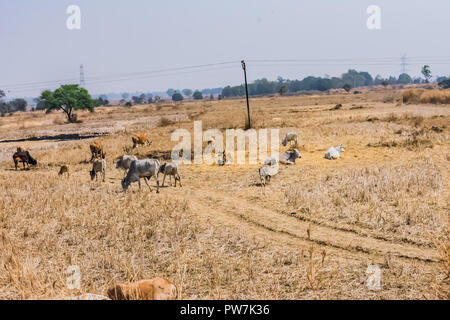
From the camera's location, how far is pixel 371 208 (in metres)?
11.2

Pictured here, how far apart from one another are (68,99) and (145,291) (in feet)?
215

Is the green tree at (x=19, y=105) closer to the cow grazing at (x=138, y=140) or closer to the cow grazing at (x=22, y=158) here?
the cow grazing at (x=138, y=140)

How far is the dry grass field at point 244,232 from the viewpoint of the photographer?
7277 mm

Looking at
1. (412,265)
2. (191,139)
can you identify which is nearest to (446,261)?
(412,265)

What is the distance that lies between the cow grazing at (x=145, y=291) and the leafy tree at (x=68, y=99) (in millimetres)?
61411

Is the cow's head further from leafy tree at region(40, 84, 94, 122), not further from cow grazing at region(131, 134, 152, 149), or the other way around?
leafy tree at region(40, 84, 94, 122)

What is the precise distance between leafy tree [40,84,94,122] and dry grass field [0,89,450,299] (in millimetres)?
51018

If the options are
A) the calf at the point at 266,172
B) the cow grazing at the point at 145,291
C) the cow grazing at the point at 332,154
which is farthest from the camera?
the cow grazing at the point at 332,154

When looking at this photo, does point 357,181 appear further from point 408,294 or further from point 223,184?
point 408,294

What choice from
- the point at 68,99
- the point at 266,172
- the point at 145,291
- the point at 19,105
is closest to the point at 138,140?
the point at 266,172

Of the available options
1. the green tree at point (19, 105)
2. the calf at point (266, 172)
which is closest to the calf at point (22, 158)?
the calf at point (266, 172)

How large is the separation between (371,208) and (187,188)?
7.24 metres

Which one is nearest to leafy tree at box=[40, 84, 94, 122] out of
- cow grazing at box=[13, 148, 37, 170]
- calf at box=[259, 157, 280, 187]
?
cow grazing at box=[13, 148, 37, 170]

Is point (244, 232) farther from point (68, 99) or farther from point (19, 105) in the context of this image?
point (19, 105)
